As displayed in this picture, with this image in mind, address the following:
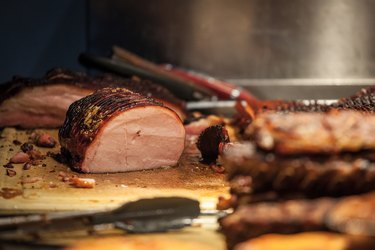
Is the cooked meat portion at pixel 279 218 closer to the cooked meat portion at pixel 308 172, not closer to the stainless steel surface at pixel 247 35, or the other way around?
the cooked meat portion at pixel 308 172

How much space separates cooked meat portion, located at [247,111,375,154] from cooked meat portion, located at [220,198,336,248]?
0.24 meters

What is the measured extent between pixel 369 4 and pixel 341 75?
100 cm

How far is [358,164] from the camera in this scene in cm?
292

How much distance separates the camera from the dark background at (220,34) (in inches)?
331

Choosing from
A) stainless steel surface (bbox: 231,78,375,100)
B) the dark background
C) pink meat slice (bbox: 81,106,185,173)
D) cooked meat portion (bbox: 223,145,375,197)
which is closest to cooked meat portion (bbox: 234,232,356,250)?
cooked meat portion (bbox: 223,145,375,197)

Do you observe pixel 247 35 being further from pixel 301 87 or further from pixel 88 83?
pixel 88 83

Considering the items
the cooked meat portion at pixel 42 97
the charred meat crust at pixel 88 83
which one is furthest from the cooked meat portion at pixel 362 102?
the cooked meat portion at pixel 42 97

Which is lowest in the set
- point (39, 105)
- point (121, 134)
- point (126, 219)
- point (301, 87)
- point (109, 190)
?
point (126, 219)

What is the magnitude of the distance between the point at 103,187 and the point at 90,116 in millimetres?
650

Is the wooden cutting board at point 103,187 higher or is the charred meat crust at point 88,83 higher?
the charred meat crust at point 88,83

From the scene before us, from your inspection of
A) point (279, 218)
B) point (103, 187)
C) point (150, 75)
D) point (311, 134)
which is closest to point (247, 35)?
point (150, 75)

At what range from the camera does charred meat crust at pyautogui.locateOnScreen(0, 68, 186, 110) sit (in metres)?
5.81

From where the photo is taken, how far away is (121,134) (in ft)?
15.1

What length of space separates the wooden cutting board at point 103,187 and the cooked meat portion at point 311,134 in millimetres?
975
